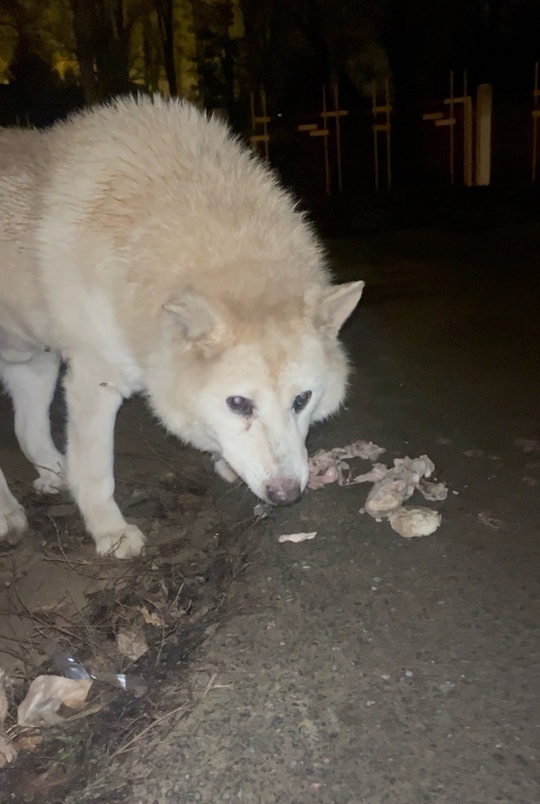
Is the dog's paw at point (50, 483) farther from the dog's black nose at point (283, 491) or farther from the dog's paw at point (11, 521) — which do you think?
the dog's black nose at point (283, 491)

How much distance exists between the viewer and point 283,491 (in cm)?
266

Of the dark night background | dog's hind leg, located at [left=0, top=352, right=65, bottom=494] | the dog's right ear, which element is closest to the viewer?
the dog's right ear

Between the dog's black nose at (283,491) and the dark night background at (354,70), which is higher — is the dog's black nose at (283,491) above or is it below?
below

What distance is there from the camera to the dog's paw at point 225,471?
3771mm

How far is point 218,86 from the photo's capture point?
12.7m

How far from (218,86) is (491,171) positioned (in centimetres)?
567

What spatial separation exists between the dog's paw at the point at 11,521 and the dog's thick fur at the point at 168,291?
0.02m

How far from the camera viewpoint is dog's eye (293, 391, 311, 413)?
111 inches

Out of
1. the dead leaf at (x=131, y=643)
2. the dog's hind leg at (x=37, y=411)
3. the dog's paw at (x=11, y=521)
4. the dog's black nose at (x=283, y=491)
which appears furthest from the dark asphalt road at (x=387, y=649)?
the dog's hind leg at (x=37, y=411)

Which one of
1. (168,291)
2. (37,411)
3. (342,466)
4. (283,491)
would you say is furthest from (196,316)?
(37,411)

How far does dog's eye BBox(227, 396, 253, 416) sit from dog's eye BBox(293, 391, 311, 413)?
21 centimetres

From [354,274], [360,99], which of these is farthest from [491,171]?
[354,274]

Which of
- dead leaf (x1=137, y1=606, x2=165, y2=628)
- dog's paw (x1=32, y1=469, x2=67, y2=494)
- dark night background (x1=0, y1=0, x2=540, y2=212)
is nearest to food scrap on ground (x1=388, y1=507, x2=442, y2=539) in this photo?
dead leaf (x1=137, y1=606, x2=165, y2=628)

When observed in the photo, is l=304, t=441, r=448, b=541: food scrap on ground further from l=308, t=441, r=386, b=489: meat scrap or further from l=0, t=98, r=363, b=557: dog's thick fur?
l=0, t=98, r=363, b=557: dog's thick fur
